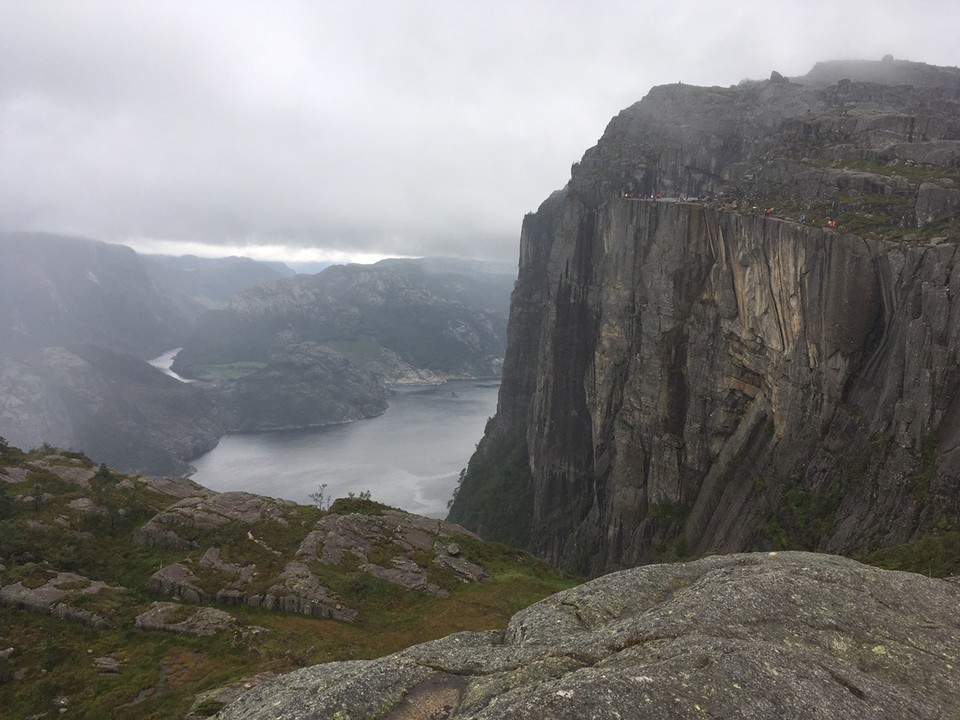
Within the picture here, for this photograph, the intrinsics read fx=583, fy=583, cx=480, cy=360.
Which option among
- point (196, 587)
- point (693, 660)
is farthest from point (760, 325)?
point (196, 587)

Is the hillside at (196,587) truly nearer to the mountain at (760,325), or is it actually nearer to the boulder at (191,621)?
the boulder at (191,621)

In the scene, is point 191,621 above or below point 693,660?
below

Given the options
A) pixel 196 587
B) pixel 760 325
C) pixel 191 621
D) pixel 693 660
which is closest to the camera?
pixel 693 660

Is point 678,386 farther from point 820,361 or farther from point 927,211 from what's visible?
point 927,211

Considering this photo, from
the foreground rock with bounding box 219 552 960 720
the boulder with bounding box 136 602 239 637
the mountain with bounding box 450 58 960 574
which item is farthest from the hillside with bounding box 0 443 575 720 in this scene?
the mountain with bounding box 450 58 960 574

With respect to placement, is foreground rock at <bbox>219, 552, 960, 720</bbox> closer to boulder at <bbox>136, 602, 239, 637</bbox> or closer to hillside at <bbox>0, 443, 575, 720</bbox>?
hillside at <bbox>0, 443, 575, 720</bbox>

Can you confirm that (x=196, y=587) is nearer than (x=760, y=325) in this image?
Yes

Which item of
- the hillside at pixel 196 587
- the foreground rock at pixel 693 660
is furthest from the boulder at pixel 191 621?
the foreground rock at pixel 693 660

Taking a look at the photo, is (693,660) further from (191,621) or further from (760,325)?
(760,325)
